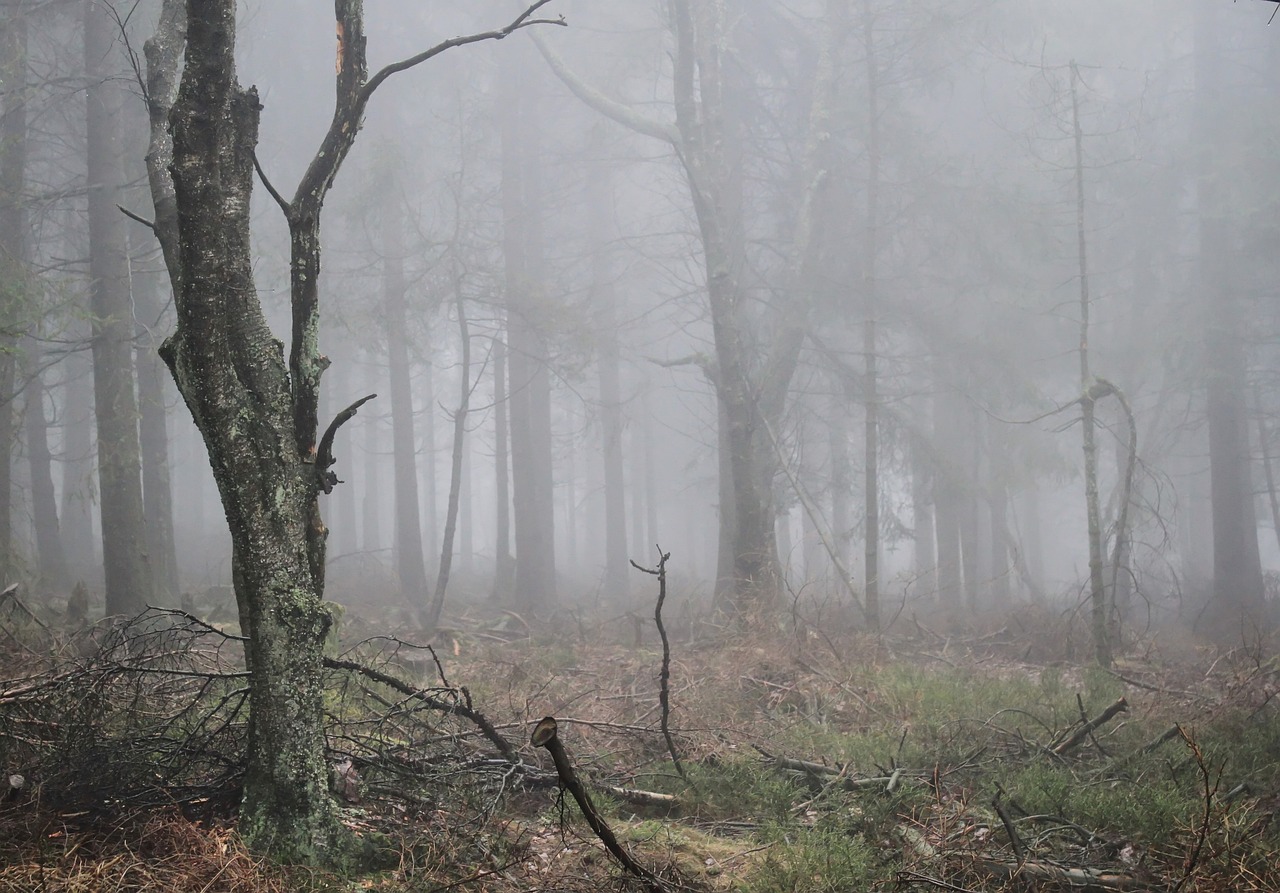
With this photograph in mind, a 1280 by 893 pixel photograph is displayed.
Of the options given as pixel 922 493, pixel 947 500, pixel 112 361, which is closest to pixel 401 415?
pixel 112 361

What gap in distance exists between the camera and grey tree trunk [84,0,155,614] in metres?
9.87

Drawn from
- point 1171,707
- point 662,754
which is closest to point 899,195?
point 1171,707

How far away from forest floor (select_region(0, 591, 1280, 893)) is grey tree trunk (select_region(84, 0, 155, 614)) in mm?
3564

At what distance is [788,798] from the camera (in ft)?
17.1

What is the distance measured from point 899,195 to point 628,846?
14.6 m

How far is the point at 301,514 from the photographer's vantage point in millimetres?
4027

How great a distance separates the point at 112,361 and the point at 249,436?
835 cm

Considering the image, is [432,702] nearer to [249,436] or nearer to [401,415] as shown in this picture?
[249,436]

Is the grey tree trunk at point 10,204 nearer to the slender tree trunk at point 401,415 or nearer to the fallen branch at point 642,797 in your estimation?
the slender tree trunk at point 401,415

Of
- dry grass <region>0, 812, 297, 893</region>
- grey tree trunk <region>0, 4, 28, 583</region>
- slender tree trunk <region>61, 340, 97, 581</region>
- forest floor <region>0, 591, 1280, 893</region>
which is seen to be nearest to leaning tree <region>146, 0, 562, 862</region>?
dry grass <region>0, 812, 297, 893</region>

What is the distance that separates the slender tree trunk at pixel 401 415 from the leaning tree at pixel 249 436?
1180cm

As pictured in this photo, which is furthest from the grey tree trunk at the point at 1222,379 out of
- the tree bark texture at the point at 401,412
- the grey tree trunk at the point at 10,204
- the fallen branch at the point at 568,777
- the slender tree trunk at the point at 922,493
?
the grey tree trunk at the point at 10,204

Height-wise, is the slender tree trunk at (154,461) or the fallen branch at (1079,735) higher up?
the slender tree trunk at (154,461)

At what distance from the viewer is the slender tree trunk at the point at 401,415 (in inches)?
654
